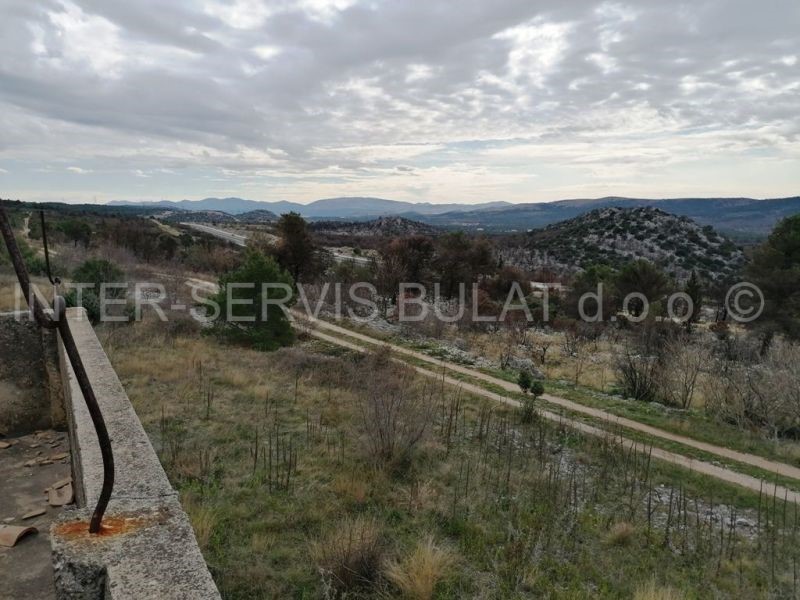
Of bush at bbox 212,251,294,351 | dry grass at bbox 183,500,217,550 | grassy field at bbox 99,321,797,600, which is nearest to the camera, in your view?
grassy field at bbox 99,321,797,600

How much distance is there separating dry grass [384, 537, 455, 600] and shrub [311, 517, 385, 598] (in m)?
0.15

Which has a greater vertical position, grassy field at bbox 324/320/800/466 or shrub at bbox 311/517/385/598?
shrub at bbox 311/517/385/598

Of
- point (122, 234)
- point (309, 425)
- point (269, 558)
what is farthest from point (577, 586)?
point (122, 234)

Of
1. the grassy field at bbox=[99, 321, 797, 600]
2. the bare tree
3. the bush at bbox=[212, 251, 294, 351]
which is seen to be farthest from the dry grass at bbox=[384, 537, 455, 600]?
the bush at bbox=[212, 251, 294, 351]

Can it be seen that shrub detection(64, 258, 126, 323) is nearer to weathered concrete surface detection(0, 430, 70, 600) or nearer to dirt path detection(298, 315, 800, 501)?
weathered concrete surface detection(0, 430, 70, 600)

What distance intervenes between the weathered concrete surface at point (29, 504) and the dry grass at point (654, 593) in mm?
4446

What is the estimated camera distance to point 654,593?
14.0ft

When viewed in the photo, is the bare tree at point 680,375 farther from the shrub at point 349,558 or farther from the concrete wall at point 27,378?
the concrete wall at point 27,378

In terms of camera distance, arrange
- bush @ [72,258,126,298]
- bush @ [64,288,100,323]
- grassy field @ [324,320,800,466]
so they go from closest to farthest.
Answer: grassy field @ [324,320,800,466] < bush @ [64,288,100,323] < bush @ [72,258,126,298]

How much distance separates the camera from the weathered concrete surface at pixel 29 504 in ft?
11.8

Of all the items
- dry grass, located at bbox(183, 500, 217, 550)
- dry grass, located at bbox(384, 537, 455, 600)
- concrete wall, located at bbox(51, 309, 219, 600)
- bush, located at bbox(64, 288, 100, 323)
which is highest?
concrete wall, located at bbox(51, 309, 219, 600)

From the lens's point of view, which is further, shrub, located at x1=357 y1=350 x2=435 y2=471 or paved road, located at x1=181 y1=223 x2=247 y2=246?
paved road, located at x1=181 y1=223 x2=247 y2=246

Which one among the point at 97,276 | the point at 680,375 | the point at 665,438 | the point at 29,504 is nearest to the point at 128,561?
the point at 29,504

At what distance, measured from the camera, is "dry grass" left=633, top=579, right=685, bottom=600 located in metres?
4.20
